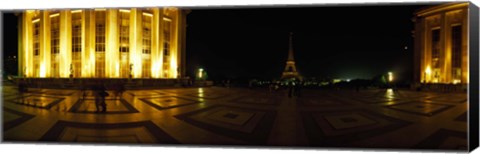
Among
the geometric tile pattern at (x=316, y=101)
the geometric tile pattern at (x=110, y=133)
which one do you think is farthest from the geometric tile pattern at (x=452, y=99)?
the geometric tile pattern at (x=110, y=133)

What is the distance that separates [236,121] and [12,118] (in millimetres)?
5250

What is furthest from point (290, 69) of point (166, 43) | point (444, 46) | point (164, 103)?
point (166, 43)

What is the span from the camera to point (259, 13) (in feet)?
16.8

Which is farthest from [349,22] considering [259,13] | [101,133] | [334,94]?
[101,133]

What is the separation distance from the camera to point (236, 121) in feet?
16.5

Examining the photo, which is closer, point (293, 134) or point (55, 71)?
point (293, 134)

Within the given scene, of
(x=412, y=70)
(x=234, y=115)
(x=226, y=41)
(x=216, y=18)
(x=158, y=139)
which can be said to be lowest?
(x=158, y=139)

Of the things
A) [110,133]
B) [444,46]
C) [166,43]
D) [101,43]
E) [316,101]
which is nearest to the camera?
[110,133]

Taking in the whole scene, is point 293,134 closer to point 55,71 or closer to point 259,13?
point 259,13

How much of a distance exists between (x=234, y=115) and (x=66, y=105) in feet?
13.7

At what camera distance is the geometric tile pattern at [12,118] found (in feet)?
17.1

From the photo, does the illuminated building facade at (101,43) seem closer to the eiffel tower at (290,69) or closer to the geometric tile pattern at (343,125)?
the eiffel tower at (290,69)

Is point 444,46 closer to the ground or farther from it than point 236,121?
farther from it

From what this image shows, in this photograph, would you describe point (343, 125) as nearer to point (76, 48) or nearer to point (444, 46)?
point (444, 46)
